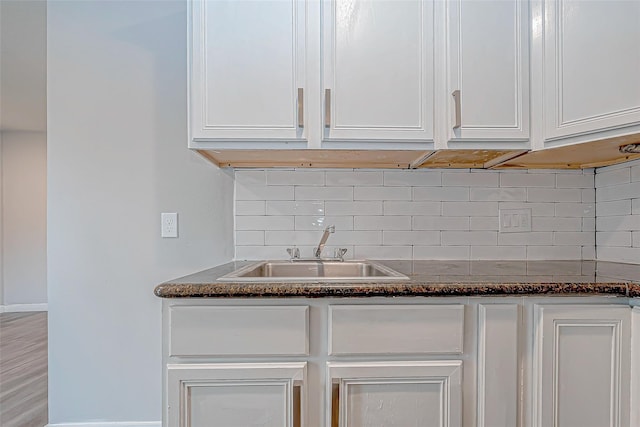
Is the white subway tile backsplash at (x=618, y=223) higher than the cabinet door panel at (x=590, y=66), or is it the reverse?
the cabinet door panel at (x=590, y=66)

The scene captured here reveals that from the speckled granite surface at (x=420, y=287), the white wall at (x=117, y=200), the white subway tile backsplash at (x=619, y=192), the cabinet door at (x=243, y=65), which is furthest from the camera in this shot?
the white wall at (x=117, y=200)

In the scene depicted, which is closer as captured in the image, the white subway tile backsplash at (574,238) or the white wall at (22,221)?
the white subway tile backsplash at (574,238)

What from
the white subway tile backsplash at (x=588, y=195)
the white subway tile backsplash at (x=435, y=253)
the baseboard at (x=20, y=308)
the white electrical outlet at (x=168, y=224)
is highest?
the white subway tile backsplash at (x=588, y=195)

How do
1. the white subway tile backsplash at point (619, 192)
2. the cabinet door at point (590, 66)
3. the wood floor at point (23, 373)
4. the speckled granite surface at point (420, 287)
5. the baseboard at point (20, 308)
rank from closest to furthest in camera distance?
the speckled granite surface at point (420, 287), the cabinet door at point (590, 66), the white subway tile backsplash at point (619, 192), the wood floor at point (23, 373), the baseboard at point (20, 308)

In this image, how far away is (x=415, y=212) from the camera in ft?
5.79

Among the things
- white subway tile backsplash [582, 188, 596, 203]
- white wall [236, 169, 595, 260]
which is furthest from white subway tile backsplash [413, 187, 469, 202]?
white subway tile backsplash [582, 188, 596, 203]

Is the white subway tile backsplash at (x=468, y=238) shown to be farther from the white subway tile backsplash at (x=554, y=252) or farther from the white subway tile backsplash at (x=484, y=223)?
the white subway tile backsplash at (x=554, y=252)

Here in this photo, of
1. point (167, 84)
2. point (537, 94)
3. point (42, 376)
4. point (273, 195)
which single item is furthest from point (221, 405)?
point (42, 376)

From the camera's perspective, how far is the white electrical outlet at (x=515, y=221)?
177 centimetres

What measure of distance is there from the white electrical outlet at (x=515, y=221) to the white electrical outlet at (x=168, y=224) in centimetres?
154

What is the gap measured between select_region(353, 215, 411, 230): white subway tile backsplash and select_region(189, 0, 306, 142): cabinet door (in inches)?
23.6

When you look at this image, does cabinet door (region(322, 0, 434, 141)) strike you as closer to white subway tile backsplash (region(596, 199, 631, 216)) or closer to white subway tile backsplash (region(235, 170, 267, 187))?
white subway tile backsplash (region(235, 170, 267, 187))

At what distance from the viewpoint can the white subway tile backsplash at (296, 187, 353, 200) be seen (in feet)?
5.78

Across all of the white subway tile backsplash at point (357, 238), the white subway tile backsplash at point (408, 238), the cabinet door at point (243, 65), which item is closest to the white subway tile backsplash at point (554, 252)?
the white subway tile backsplash at point (408, 238)
